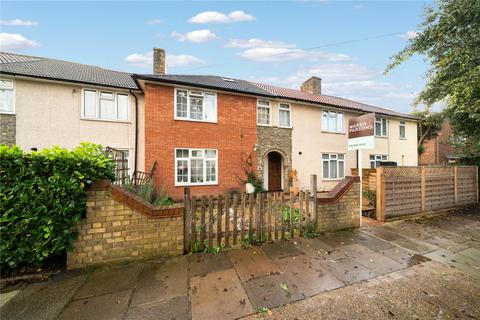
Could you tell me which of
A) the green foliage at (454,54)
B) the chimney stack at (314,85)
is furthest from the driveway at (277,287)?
the chimney stack at (314,85)

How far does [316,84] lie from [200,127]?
1083 centimetres

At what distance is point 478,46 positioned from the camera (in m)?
7.18

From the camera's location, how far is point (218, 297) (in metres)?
2.61

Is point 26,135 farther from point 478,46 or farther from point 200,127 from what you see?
point 478,46

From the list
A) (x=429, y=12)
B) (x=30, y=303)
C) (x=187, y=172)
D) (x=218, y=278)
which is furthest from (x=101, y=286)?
(x=429, y=12)

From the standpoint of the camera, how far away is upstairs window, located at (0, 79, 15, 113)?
8.21 m

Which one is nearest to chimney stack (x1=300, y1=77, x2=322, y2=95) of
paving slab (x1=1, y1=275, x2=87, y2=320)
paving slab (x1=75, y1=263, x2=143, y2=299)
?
paving slab (x1=75, y1=263, x2=143, y2=299)

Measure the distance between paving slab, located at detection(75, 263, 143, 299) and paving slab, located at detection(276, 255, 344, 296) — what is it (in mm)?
2418

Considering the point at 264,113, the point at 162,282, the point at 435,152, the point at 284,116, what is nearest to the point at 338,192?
the point at 162,282

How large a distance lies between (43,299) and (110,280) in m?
0.73

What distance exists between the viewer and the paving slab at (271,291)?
99.3 inches

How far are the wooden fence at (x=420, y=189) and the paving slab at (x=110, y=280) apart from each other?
6.77 meters

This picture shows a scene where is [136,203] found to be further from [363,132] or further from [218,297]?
[363,132]

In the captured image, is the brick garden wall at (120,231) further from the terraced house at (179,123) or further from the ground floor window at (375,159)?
the ground floor window at (375,159)
